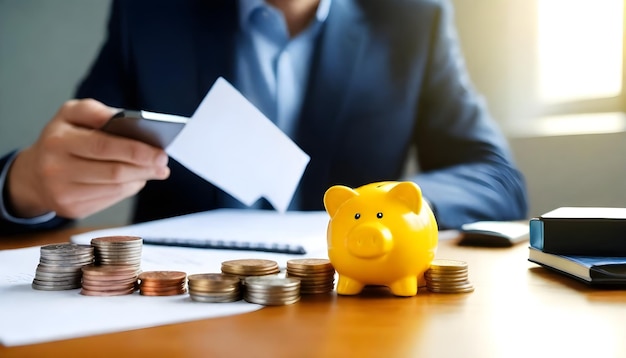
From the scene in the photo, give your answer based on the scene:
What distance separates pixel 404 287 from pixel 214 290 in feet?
0.51

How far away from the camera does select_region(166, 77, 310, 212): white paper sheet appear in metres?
0.65

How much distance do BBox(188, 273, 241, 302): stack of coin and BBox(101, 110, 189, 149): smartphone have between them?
0.78 feet

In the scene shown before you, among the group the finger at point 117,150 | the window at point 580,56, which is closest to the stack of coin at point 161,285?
the finger at point 117,150

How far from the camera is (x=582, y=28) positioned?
4.16ft

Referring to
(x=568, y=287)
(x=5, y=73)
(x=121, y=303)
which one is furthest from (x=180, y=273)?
(x=5, y=73)

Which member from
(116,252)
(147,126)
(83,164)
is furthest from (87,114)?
(116,252)

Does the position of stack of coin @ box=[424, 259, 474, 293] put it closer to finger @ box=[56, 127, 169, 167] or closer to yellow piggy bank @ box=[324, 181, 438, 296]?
yellow piggy bank @ box=[324, 181, 438, 296]

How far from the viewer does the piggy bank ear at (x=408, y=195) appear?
1.63 ft

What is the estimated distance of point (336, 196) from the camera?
52 centimetres

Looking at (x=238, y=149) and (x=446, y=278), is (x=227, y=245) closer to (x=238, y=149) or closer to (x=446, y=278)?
(x=238, y=149)

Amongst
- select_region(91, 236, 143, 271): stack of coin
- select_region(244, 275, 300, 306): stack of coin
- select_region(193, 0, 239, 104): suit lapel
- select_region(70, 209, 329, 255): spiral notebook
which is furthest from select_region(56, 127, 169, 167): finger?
select_region(193, 0, 239, 104): suit lapel

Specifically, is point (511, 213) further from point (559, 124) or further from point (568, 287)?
point (568, 287)

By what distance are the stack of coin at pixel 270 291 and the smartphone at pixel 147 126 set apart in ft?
0.84

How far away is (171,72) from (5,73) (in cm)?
38
